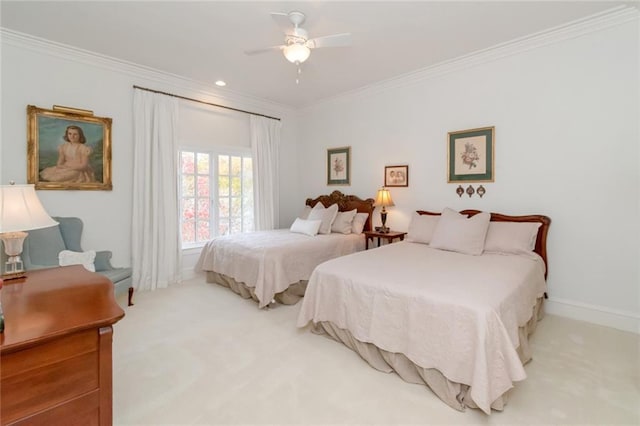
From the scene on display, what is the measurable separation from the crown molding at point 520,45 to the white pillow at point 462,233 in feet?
5.93

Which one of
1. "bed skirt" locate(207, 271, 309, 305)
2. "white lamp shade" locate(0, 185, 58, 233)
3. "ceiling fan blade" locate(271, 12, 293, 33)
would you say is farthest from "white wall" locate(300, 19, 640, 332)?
"white lamp shade" locate(0, 185, 58, 233)

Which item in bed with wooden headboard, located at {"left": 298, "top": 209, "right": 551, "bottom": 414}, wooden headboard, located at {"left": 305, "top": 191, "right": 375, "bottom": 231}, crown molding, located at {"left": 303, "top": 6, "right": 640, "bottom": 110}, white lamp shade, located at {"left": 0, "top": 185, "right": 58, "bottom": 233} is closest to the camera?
white lamp shade, located at {"left": 0, "top": 185, "right": 58, "bottom": 233}

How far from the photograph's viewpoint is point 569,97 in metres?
3.04

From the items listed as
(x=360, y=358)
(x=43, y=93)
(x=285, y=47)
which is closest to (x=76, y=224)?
(x=43, y=93)

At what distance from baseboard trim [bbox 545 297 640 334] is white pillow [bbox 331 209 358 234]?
2488mm

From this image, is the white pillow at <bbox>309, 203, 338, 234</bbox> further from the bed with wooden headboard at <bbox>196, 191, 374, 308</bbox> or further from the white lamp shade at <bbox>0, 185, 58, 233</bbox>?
the white lamp shade at <bbox>0, 185, 58, 233</bbox>

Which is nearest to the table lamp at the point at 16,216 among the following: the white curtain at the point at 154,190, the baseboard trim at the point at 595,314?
the white curtain at the point at 154,190

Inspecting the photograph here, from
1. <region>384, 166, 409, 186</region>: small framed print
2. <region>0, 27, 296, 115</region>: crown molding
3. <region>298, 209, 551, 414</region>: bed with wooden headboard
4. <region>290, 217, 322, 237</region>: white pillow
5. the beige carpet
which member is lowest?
the beige carpet

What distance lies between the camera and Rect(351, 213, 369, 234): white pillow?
15.0 feet

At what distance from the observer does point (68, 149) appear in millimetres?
3434

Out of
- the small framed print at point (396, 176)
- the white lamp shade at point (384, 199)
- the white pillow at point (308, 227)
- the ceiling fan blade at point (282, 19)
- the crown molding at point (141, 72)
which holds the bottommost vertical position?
the white pillow at point (308, 227)

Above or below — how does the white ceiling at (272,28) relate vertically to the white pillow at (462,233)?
above

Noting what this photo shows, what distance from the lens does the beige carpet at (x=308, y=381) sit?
1.75 metres

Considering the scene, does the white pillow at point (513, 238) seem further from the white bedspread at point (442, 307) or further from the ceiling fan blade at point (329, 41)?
the ceiling fan blade at point (329, 41)
